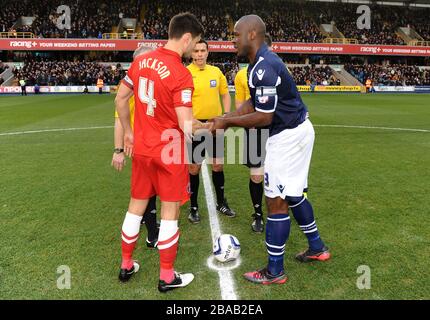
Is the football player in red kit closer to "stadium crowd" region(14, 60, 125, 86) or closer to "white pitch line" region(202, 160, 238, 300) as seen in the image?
"white pitch line" region(202, 160, 238, 300)

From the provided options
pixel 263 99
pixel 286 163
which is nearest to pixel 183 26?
pixel 263 99

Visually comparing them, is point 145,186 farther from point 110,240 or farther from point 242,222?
point 242,222

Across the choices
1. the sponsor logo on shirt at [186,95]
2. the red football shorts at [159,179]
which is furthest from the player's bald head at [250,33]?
the red football shorts at [159,179]

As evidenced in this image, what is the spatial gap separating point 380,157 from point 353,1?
55.3m

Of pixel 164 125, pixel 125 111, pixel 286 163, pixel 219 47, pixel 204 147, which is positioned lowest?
pixel 204 147

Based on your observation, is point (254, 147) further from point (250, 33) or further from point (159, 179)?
point (159, 179)

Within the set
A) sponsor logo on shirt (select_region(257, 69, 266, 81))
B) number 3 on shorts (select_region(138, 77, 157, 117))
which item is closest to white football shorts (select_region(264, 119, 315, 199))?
sponsor logo on shirt (select_region(257, 69, 266, 81))

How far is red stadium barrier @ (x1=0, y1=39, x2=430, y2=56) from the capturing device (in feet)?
124

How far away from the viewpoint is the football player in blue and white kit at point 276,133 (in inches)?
129

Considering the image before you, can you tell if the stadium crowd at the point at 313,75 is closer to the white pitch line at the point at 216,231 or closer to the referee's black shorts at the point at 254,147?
the white pitch line at the point at 216,231

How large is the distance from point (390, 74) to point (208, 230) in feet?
146

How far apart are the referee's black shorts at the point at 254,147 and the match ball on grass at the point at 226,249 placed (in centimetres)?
124

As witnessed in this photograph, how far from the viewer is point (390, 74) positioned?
42.6 metres

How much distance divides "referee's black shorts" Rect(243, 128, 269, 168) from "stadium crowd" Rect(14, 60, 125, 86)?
3320 centimetres
